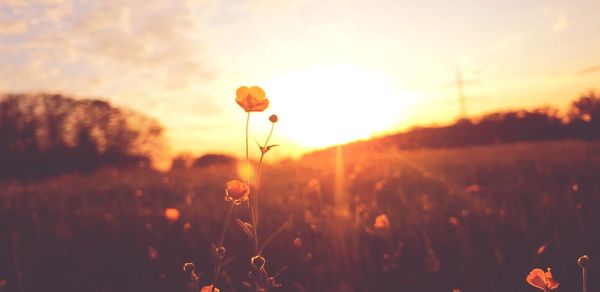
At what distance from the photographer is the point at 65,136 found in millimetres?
19359

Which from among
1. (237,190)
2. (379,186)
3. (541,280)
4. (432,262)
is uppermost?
(237,190)

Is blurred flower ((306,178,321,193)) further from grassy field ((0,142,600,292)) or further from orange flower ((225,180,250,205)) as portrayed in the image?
orange flower ((225,180,250,205))

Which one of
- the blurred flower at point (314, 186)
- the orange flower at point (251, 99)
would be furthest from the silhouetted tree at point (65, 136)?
the orange flower at point (251, 99)

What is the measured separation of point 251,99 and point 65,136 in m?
20.2

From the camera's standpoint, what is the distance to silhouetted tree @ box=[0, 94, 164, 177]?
16.8 m

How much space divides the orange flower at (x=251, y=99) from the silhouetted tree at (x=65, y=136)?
17314mm

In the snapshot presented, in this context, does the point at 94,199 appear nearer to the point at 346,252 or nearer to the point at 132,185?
the point at 132,185

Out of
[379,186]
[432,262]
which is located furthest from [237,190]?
[379,186]

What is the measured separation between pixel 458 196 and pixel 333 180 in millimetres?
2248

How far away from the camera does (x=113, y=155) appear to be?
20.2 meters

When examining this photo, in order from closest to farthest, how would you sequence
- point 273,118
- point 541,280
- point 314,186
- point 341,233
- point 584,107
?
point 541,280 < point 273,118 < point 341,233 < point 314,186 < point 584,107

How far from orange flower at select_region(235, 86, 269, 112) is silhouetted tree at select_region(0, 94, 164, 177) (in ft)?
56.8

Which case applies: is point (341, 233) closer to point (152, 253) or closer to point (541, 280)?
point (152, 253)

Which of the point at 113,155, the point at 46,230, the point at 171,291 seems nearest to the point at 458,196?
the point at 171,291
